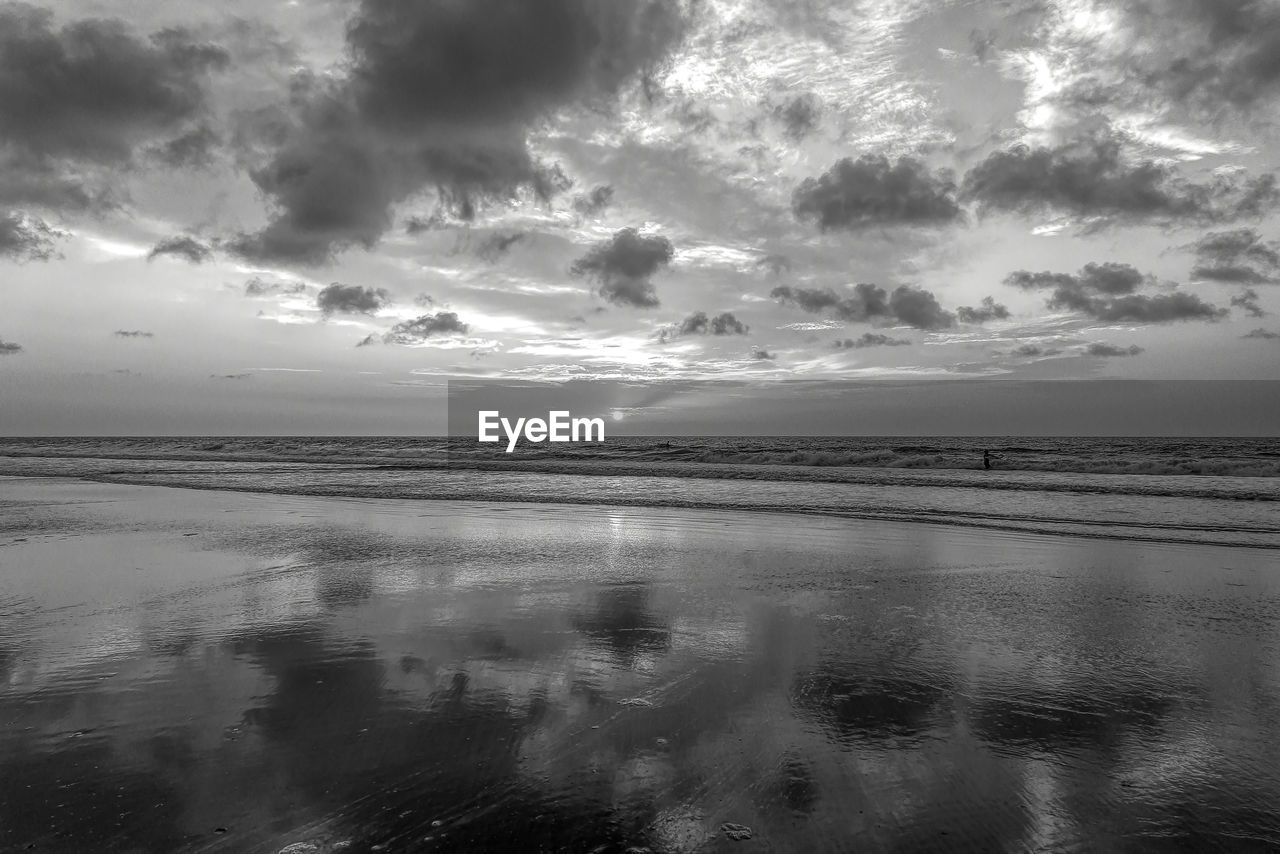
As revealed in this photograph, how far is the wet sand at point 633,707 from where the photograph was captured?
3.28 metres

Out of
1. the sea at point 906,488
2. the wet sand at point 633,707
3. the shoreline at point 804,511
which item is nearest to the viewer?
the wet sand at point 633,707

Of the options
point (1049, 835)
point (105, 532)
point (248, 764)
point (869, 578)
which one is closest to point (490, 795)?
point (248, 764)

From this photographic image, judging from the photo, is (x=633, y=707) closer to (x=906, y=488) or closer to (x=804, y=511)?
(x=804, y=511)

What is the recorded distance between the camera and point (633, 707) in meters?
4.68

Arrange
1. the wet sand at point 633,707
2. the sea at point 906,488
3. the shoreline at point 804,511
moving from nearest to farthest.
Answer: the wet sand at point 633,707 → the shoreline at point 804,511 → the sea at point 906,488

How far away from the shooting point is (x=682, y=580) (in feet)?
30.0

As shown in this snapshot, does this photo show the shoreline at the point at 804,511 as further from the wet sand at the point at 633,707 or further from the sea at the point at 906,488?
the wet sand at the point at 633,707

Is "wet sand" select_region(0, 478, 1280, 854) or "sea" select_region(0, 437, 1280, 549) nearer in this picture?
"wet sand" select_region(0, 478, 1280, 854)

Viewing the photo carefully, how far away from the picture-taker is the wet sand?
10.8ft

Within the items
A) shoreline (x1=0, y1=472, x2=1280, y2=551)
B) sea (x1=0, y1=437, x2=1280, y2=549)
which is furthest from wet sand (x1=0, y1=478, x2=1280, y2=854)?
sea (x1=0, y1=437, x2=1280, y2=549)

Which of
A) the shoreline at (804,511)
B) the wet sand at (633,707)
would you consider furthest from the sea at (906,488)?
the wet sand at (633,707)

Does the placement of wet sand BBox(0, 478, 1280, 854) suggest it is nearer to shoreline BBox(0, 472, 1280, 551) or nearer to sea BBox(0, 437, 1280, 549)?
shoreline BBox(0, 472, 1280, 551)

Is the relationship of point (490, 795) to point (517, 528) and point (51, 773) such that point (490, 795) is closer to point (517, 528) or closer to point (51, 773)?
point (51, 773)

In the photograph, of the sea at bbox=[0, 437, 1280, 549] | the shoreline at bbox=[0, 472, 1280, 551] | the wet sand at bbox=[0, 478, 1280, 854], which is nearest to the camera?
the wet sand at bbox=[0, 478, 1280, 854]
